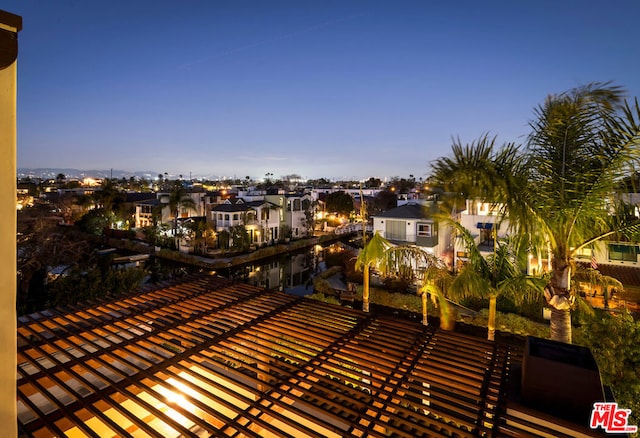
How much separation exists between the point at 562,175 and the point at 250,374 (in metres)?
5.51

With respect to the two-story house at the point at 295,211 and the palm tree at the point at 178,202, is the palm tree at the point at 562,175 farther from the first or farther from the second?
the palm tree at the point at 178,202

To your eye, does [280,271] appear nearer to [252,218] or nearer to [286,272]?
[286,272]

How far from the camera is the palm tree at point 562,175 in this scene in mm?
4988

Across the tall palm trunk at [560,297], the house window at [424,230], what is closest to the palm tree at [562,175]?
the tall palm trunk at [560,297]

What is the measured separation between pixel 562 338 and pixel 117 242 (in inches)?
1411

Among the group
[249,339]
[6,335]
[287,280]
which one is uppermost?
[6,335]

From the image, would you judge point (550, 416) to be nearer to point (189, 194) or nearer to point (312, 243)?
point (312, 243)

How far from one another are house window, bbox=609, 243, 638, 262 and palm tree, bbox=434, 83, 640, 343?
12.0m

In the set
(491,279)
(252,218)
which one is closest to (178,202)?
(252,218)

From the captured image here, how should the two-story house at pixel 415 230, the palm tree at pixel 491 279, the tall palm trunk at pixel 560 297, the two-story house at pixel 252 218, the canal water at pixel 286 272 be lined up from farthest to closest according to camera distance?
the two-story house at pixel 252 218
the canal water at pixel 286 272
the two-story house at pixel 415 230
the palm tree at pixel 491 279
the tall palm trunk at pixel 560 297

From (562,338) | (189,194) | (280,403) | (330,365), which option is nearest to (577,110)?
(562,338)

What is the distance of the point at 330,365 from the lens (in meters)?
3.96

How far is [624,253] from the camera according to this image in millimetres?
14633

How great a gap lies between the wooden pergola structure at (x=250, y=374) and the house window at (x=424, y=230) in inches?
621
